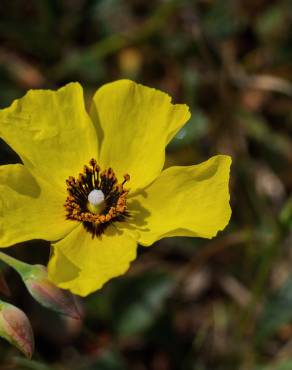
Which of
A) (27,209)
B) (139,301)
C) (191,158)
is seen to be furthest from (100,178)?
(191,158)

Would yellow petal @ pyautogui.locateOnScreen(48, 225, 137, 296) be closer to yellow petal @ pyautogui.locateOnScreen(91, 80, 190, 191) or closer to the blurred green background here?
yellow petal @ pyautogui.locateOnScreen(91, 80, 190, 191)

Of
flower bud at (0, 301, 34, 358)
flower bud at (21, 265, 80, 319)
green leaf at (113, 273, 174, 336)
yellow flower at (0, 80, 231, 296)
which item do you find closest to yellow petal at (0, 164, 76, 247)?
yellow flower at (0, 80, 231, 296)

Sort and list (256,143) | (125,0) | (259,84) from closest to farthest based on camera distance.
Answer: (259,84) < (256,143) < (125,0)

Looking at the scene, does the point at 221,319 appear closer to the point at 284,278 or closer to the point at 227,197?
the point at 284,278

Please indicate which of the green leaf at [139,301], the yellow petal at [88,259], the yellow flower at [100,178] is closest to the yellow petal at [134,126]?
the yellow flower at [100,178]

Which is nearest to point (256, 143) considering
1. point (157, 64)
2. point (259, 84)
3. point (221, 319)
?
point (259, 84)

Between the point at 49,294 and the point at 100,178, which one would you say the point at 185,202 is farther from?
the point at 49,294
